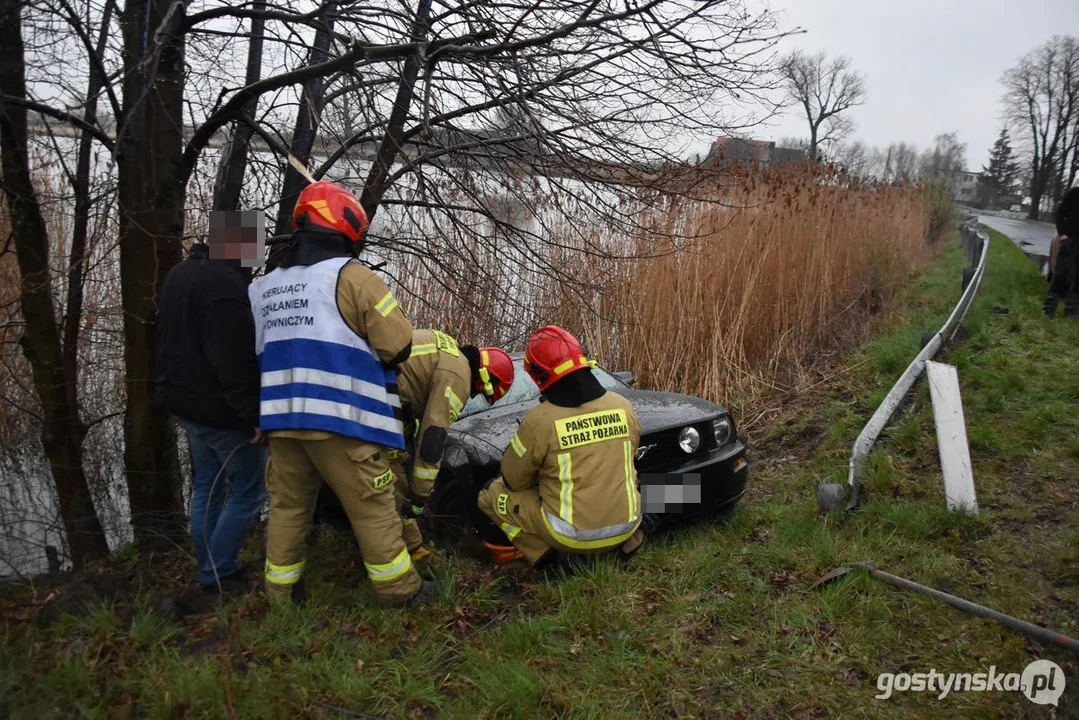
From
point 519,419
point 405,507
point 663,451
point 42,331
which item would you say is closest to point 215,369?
point 405,507

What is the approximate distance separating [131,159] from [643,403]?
9.56 ft

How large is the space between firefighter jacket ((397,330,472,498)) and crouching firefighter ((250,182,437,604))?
0.28 meters

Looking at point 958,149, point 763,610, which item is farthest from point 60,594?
point 958,149

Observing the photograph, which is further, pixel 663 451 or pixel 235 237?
pixel 663 451

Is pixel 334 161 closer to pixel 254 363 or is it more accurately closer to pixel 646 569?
pixel 254 363

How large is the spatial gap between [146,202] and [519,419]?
2143mm

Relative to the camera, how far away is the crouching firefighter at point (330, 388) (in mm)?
2727

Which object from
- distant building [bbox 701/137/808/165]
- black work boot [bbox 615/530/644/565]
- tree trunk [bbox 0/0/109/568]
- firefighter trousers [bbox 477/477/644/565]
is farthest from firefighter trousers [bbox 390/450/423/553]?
distant building [bbox 701/137/808/165]

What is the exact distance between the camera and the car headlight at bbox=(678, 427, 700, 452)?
3793 millimetres

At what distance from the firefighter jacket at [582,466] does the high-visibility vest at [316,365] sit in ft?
2.37

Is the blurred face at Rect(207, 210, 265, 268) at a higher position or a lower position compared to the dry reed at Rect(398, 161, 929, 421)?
higher

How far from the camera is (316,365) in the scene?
2.72 metres

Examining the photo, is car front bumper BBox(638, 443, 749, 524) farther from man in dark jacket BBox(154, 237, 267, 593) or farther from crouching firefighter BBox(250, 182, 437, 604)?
man in dark jacket BBox(154, 237, 267, 593)

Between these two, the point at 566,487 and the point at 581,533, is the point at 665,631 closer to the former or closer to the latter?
the point at 581,533
